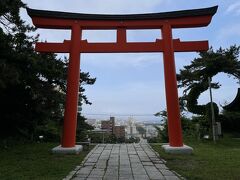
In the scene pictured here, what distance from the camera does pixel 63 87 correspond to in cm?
1650

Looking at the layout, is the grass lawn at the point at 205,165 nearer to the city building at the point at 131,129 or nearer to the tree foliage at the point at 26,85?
the tree foliage at the point at 26,85

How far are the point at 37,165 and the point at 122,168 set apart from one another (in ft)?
7.41

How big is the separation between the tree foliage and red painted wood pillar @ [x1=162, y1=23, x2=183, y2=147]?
16.0ft

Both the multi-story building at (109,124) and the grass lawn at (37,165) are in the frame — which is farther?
the multi-story building at (109,124)

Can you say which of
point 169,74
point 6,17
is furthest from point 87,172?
point 6,17

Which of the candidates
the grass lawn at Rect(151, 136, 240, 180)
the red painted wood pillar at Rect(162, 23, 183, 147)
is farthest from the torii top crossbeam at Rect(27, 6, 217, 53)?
the grass lawn at Rect(151, 136, 240, 180)

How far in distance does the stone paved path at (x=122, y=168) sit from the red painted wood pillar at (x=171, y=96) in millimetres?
1221

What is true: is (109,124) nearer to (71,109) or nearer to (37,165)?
(71,109)

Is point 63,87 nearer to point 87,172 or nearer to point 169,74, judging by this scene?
point 169,74

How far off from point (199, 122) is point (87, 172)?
1215 cm

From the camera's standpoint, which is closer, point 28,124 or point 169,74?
point 169,74

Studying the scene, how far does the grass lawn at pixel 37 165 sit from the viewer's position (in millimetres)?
7468

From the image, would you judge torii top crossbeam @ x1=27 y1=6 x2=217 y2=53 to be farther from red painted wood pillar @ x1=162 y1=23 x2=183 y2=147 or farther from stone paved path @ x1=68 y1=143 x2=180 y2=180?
stone paved path @ x1=68 y1=143 x2=180 y2=180

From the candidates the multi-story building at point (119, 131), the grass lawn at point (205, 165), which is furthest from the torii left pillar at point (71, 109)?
the multi-story building at point (119, 131)
